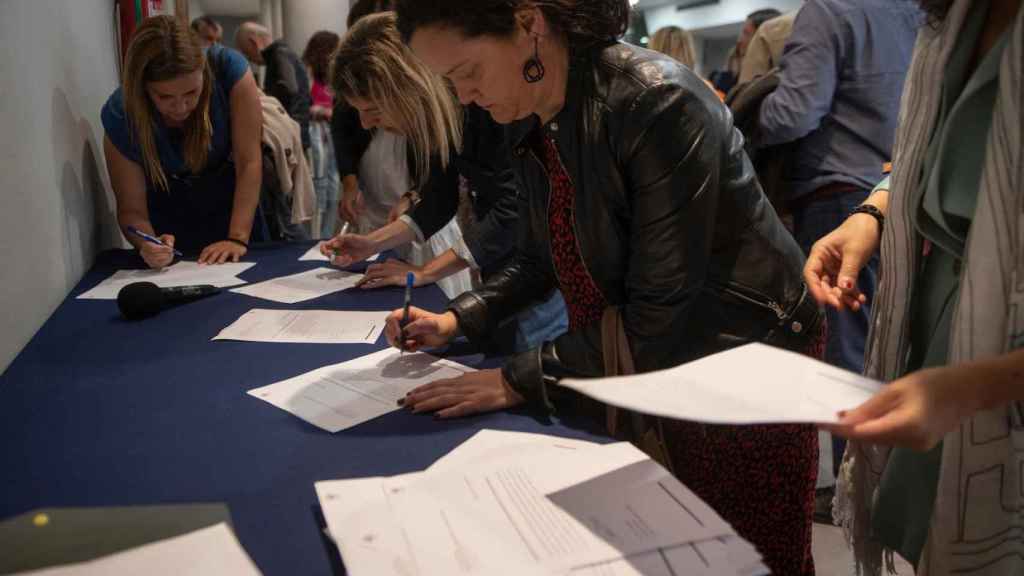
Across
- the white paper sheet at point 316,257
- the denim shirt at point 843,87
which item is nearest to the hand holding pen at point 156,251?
the white paper sheet at point 316,257

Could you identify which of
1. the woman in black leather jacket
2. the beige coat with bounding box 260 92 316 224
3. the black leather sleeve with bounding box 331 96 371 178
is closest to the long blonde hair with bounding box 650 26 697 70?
the black leather sleeve with bounding box 331 96 371 178

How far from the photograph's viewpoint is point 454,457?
35.5 inches

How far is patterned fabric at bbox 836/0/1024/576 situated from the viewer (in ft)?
2.48

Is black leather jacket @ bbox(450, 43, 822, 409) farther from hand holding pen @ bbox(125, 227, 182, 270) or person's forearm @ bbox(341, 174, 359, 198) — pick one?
person's forearm @ bbox(341, 174, 359, 198)

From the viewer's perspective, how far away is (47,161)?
191cm

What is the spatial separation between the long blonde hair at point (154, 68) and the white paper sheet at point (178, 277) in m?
0.37

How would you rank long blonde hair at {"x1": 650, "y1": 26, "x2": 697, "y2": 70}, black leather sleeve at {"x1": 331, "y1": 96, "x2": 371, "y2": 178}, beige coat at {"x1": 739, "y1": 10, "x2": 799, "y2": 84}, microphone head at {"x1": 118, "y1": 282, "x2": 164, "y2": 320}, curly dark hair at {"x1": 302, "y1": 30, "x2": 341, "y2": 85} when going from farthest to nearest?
curly dark hair at {"x1": 302, "y1": 30, "x2": 341, "y2": 85}, long blonde hair at {"x1": 650, "y1": 26, "x2": 697, "y2": 70}, beige coat at {"x1": 739, "y1": 10, "x2": 799, "y2": 84}, black leather sleeve at {"x1": 331, "y1": 96, "x2": 371, "y2": 178}, microphone head at {"x1": 118, "y1": 282, "x2": 164, "y2": 320}

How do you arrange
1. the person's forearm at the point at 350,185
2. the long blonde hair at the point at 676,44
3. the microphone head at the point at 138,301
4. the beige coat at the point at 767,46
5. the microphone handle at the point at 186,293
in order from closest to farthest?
the microphone head at the point at 138,301
the microphone handle at the point at 186,293
the person's forearm at the point at 350,185
the beige coat at the point at 767,46
the long blonde hair at the point at 676,44

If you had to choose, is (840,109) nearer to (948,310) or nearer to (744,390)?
(948,310)

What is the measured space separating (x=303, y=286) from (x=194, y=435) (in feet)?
3.06

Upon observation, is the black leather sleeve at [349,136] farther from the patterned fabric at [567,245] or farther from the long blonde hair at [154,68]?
the patterned fabric at [567,245]

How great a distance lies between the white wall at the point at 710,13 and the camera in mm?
8886

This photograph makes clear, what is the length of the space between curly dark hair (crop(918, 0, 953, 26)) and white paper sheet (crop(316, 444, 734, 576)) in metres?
0.67

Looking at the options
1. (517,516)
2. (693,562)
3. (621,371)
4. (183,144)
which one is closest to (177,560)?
(517,516)
